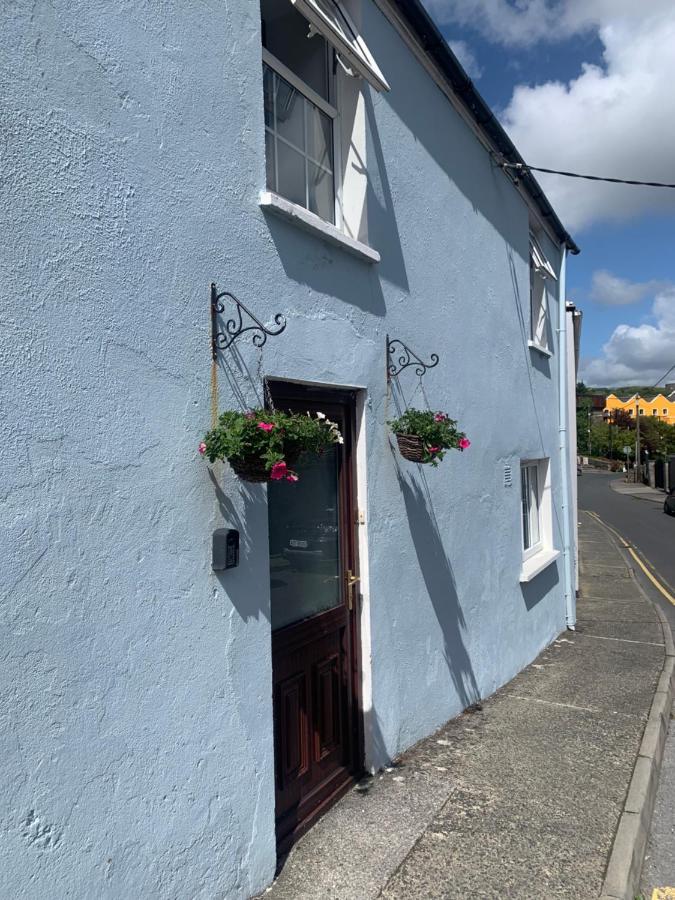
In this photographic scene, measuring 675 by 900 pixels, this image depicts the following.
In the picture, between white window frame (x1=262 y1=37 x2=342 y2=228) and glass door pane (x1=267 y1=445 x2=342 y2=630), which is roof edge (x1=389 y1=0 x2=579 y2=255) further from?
glass door pane (x1=267 y1=445 x2=342 y2=630)

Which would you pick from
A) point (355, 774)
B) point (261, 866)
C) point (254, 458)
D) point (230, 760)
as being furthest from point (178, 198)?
point (355, 774)

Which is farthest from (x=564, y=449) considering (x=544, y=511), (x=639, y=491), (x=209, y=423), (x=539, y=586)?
(x=639, y=491)

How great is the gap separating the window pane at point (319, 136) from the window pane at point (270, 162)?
421 mm

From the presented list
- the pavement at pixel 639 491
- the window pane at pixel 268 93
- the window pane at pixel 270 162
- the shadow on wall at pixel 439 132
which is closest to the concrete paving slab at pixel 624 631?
the shadow on wall at pixel 439 132

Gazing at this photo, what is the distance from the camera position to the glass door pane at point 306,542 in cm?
375

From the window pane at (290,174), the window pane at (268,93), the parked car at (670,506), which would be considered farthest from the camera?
the parked car at (670,506)

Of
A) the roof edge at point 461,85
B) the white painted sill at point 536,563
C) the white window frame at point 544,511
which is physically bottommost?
the white painted sill at point 536,563

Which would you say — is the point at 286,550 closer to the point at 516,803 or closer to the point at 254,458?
the point at 254,458

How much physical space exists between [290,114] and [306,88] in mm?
265

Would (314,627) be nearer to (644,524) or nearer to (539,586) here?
(539,586)

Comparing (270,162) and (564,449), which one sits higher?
(270,162)

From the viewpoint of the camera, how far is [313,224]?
3746 millimetres

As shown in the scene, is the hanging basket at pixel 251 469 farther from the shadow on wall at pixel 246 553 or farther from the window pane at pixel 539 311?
the window pane at pixel 539 311

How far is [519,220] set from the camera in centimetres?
784
